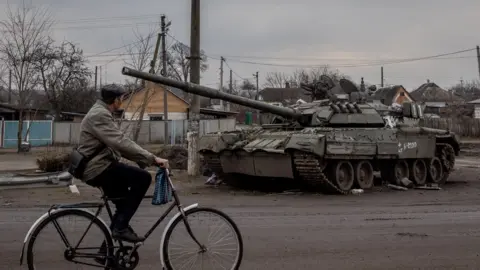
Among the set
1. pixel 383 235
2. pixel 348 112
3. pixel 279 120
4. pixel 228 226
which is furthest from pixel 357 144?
pixel 228 226

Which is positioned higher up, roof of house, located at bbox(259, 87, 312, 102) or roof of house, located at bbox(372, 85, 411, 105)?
roof of house, located at bbox(259, 87, 312, 102)

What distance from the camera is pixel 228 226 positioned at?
514cm

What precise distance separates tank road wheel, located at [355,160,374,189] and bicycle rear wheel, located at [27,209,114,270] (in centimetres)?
1083

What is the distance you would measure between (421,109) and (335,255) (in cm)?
1223

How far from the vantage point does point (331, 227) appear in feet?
28.8

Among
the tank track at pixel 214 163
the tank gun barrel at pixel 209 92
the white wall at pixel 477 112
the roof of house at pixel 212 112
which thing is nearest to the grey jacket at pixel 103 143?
the tank gun barrel at pixel 209 92

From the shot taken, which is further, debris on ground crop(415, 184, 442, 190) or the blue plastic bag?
debris on ground crop(415, 184, 442, 190)

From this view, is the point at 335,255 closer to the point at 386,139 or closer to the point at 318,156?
the point at 318,156

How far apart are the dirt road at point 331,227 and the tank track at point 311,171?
369 mm

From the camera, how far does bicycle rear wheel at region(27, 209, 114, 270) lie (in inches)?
193

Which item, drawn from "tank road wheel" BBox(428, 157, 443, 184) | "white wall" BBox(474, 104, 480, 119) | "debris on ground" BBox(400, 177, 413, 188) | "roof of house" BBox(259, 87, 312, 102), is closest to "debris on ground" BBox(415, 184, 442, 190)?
"debris on ground" BBox(400, 177, 413, 188)

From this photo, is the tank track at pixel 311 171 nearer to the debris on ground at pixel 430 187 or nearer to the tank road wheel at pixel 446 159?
the debris on ground at pixel 430 187

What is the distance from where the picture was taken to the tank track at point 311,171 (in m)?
13.5

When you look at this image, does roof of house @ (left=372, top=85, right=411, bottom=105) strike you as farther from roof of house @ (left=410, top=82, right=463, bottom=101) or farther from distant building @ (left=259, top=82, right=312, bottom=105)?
roof of house @ (left=410, top=82, right=463, bottom=101)
